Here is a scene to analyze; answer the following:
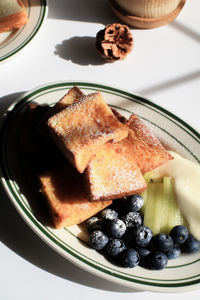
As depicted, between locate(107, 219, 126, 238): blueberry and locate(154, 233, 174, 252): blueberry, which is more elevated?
locate(107, 219, 126, 238): blueberry

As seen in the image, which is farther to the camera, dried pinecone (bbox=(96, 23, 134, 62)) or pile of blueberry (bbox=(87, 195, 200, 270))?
dried pinecone (bbox=(96, 23, 134, 62))

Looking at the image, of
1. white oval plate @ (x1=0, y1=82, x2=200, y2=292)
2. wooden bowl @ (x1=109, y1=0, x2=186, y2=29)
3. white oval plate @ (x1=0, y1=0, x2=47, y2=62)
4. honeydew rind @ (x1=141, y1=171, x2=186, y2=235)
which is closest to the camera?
white oval plate @ (x1=0, y1=82, x2=200, y2=292)

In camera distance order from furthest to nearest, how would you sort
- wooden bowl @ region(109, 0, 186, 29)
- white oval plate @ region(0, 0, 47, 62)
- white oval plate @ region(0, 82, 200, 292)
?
wooden bowl @ region(109, 0, 186, 29) → white oval plate @ region(0, 0, 47, 62) → white oval plate @ region(0, 82, 200, 292)

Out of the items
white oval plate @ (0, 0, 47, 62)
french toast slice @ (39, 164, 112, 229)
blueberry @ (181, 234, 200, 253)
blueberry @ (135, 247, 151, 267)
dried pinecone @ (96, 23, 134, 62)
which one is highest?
white oval plate @ (0, 0, 47, 62)

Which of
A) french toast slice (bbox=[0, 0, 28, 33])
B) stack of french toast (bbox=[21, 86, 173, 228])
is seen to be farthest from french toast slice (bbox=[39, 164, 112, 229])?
french toast slice (bbox=[0, 0, 28, 33])

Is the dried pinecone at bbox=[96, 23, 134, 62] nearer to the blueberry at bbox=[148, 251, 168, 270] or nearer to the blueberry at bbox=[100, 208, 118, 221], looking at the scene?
the blueberry at bbox=[100, 208, 118, 221]

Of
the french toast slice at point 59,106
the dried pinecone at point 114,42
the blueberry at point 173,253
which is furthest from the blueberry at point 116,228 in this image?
the dried pinecone at point 114,42

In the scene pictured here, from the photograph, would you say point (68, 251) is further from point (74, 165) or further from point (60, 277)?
point (74, 165)

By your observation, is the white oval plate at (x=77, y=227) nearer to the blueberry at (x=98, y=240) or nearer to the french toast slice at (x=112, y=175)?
the blueberry at (x=98, y=240)
